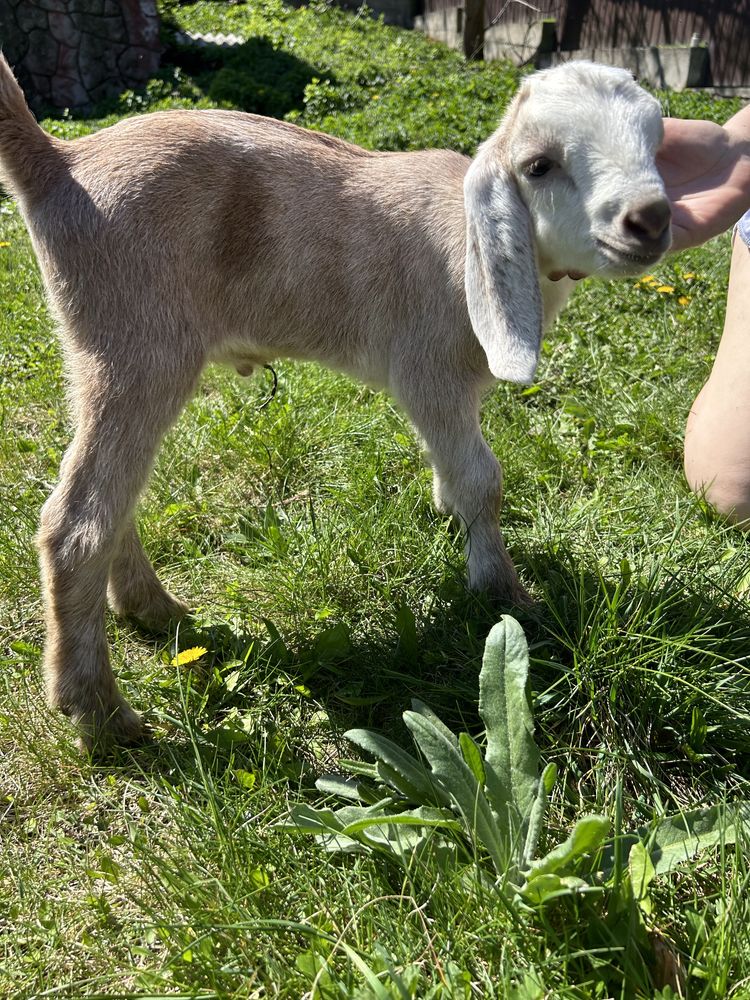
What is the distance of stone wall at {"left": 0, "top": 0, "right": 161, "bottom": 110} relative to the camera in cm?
Result: 888

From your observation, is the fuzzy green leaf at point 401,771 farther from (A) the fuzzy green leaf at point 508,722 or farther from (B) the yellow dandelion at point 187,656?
(B) the yellow dandelion at point 187,656

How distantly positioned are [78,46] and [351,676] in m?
9.48

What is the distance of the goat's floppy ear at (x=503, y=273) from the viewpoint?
2.23 meters

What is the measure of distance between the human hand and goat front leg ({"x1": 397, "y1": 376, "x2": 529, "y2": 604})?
986 mm

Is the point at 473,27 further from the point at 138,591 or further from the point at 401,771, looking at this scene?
the point at 401,771

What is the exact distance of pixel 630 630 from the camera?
204 cm

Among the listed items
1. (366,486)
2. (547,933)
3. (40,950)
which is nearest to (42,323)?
(366,486)

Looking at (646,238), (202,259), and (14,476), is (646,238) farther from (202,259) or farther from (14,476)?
(14,476)

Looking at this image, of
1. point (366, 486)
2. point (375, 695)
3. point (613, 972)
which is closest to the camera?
point (613, 972)

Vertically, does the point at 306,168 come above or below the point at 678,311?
above

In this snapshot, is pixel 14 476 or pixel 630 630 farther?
pixel 14 476

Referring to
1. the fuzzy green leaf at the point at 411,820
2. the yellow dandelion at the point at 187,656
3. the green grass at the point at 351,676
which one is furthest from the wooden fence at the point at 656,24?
the fuzzy green leaf at the point at 411,820

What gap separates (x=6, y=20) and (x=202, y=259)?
8.58 metres

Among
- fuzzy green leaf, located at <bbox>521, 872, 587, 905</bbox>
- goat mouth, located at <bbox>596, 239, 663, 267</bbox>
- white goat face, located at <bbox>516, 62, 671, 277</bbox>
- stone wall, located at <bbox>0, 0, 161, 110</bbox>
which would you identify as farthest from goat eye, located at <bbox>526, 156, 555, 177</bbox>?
stone wall, located at <bbox>0, 0, 161, 110</bbox>
